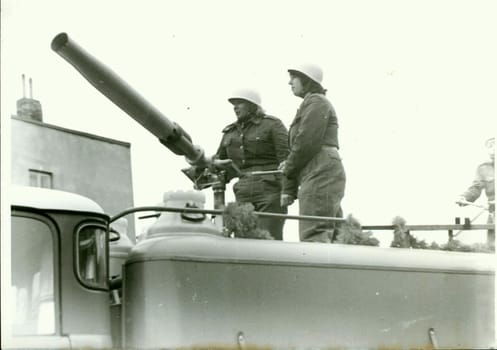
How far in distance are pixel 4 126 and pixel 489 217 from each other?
10.1 feet

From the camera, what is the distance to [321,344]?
5.49m

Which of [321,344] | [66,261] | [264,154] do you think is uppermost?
[264,154]

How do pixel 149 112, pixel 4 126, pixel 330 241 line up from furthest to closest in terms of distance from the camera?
pixel 330 241 → pixel 149 112 → pixel 4 126

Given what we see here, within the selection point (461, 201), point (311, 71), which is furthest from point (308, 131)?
point (461, 201)

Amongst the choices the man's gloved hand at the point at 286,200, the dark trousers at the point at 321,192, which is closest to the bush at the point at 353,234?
the dark trousers at the point at 321,192

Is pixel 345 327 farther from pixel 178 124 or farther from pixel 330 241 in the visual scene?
pixel 178 124

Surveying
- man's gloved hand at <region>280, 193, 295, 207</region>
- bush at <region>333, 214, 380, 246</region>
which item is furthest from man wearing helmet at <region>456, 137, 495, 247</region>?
man's gloved hand at <region>280, 193, 295, 207</region>

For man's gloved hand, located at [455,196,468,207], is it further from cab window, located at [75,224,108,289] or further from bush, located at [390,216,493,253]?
cab window, located at [75,224,108,289]

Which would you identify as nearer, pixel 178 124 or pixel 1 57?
pixel 1 57

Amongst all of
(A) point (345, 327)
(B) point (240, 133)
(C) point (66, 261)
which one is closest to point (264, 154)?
(B) point (240, 133)

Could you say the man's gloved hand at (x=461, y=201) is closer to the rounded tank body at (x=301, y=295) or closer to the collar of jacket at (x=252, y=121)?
the rounded tank body at (x=301, y=295)

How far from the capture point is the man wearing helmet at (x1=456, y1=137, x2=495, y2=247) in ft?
20.5

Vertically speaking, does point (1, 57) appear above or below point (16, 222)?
above

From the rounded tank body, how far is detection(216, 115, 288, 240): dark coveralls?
581mm
